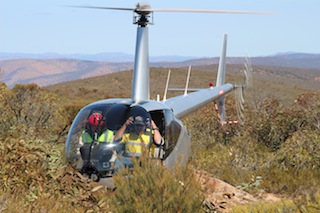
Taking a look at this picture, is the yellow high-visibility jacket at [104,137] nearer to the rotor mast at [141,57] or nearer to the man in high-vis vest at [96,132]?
the man in high-vis vest at [96,132]

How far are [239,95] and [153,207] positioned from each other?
1576 cm

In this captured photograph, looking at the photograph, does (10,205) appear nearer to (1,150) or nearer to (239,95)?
(1,150)

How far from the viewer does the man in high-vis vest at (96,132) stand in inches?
323

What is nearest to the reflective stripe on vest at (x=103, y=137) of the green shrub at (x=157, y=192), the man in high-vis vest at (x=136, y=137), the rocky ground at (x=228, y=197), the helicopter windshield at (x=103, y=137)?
the helicopter windshield at (x=103, y=137)

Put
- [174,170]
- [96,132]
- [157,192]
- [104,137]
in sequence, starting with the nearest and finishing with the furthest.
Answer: [157,192]
[174,170]
[104,137]
[96,132]

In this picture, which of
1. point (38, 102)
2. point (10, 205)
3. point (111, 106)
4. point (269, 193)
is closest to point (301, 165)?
point (269, 193)

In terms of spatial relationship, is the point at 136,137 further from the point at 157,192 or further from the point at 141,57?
the point at 141,57

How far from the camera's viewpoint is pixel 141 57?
37.1 feet

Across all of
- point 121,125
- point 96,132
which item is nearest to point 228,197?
point 121,125

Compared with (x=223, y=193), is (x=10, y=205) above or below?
above

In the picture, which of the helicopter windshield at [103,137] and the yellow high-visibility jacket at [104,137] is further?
the yellow high-visibility jacket at [104,137]

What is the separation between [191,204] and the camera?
5.89 meters

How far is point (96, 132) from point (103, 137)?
0.62ft

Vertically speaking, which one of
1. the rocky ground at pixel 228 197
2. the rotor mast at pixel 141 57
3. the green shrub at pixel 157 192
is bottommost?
the rocky ground at pixel 228 197
